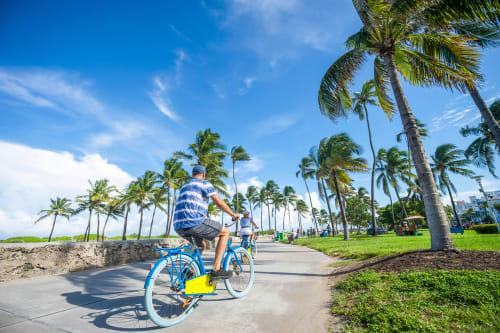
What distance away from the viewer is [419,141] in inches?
205

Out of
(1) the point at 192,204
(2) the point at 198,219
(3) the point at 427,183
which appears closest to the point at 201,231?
(2) the point at 198,219

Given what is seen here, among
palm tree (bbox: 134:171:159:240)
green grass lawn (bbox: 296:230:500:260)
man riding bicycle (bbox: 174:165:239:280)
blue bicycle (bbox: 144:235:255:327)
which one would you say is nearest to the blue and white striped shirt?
man riding bicycle (bbox: 174:165:239:280)

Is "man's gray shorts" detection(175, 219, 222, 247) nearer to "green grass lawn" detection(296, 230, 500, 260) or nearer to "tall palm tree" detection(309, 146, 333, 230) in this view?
"green grass lawn" detection(296, 230, 500, 260)

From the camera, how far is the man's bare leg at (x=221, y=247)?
114 inches

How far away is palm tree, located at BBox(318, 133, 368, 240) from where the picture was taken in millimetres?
19094

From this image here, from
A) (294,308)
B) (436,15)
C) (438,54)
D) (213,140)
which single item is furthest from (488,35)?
(213,140)

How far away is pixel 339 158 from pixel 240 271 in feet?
57.9

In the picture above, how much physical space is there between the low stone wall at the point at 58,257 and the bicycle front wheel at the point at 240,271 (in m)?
4.77

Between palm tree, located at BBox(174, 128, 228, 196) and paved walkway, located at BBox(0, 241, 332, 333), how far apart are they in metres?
19.1

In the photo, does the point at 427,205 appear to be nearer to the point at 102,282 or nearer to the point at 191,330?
the point at 191,330

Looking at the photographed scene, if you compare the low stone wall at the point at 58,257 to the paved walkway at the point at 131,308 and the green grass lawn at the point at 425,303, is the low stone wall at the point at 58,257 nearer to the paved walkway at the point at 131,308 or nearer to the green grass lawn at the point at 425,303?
the paved walkway at the point at 131,308

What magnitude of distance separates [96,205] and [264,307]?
5281cm

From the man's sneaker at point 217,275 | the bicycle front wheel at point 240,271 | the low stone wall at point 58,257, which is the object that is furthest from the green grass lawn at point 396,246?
the low stone wall at point 58,257

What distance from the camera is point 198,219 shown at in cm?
274
